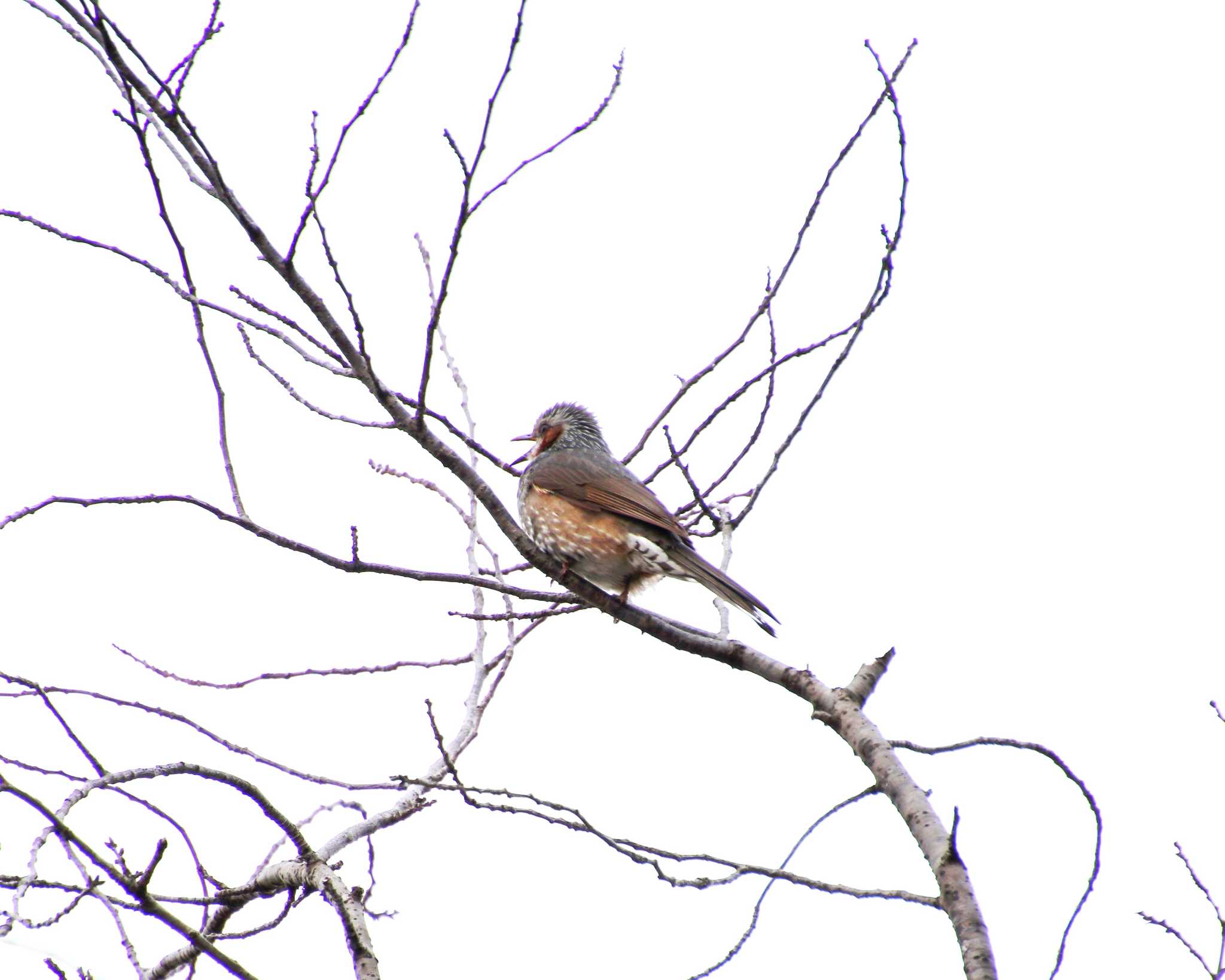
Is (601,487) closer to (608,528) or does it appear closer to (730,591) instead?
(608,528)

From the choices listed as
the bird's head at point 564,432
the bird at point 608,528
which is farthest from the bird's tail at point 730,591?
the bird's head at point 564,432

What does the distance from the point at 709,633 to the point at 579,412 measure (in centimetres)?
460

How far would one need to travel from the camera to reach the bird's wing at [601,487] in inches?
260

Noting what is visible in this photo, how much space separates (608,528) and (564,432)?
2.09 m

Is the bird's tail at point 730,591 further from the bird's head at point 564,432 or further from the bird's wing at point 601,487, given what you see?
the bird's head at point 564,432

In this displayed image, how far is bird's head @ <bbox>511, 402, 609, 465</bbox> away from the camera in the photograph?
8578 mm

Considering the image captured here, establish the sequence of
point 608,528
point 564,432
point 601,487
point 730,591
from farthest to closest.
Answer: point 564,432
point 601,487
point 608,528
point 730,591

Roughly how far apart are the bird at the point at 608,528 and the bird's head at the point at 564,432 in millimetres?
359

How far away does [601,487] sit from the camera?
23.3 feet

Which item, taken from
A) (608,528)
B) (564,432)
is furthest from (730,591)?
(564,432)

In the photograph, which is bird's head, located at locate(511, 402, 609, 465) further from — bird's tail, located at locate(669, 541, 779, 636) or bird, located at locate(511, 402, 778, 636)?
bird's tail, located at locate(669, 541, 779, 636)

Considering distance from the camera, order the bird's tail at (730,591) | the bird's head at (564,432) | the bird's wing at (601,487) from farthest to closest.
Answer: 1. the bird's head at (564,432)
2. the bird's wing at (601,487)
3. the bird's tail at (730,591)

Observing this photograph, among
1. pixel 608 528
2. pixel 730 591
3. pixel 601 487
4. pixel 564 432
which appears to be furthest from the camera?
pixel 564 432

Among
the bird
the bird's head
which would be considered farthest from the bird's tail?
the bird's head
